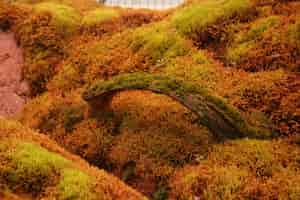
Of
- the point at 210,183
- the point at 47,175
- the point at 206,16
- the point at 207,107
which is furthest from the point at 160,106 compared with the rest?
the point at 47,175

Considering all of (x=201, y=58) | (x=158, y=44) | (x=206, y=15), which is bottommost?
(x=201, y=58)

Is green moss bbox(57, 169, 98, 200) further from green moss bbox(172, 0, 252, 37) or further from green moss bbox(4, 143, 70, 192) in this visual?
green moss bbox(172, 0, 252, 37)

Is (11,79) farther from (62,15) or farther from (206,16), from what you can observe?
(206,16)

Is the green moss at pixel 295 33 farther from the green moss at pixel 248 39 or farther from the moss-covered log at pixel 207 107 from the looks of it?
the moss-covered log at pixel 207 107

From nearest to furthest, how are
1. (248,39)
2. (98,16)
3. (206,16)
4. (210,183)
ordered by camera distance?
(210,183) → (248,39) → (206,16) → (98,16)

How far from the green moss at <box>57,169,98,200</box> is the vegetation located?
0.01m

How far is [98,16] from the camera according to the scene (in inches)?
543

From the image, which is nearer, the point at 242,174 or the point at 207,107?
the point at 242,174

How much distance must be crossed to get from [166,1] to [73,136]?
10877 mm

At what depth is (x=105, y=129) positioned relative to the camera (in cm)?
968

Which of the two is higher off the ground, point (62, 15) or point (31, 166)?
point (62, 15)

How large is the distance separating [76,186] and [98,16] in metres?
8.81

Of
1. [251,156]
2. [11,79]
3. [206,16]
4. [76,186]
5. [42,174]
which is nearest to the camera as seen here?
[76,186]

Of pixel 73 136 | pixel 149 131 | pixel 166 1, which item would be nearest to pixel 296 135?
pixel 149 131
